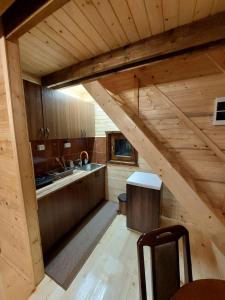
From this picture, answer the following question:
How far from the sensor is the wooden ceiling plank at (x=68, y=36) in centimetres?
116

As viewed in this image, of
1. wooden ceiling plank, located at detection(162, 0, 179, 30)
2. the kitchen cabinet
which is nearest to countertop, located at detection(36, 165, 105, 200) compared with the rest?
the kitchen cabinet

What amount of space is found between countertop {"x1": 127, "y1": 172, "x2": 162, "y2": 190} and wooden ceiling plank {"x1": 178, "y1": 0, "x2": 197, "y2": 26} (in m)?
1.94

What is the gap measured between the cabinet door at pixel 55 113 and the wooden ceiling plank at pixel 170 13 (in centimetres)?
172

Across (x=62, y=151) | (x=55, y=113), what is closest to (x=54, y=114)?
(x=55, y=113)

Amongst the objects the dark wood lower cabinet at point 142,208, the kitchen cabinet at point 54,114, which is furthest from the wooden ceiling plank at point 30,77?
the dark wood lower cabinet at point 142,208

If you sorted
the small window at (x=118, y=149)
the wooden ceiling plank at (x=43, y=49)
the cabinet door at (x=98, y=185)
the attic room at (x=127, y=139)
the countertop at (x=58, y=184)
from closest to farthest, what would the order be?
the attic room at (x=127, y=139), the wooden ceiling plank at (x=43, y=49), the countertop at (x=58, y=184), the cabinet door at (x=98, y=185), the small window at (x=118, y=149)

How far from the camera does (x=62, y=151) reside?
298 centimetres

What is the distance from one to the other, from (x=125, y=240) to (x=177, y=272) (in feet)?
4.54

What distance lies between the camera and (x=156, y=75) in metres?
1.97

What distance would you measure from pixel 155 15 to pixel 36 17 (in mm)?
873

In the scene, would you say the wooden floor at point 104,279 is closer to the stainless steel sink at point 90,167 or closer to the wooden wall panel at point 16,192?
the wooden wall panel at point 16,192

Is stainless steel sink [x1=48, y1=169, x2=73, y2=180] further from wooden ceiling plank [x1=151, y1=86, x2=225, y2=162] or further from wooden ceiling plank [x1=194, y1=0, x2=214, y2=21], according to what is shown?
wooden ceiling plank [x1=194, y1=0, x2=214, y2=21]

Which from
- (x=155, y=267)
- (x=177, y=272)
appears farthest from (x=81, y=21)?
(x=177, y=272)

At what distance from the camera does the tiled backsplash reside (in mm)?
2479
